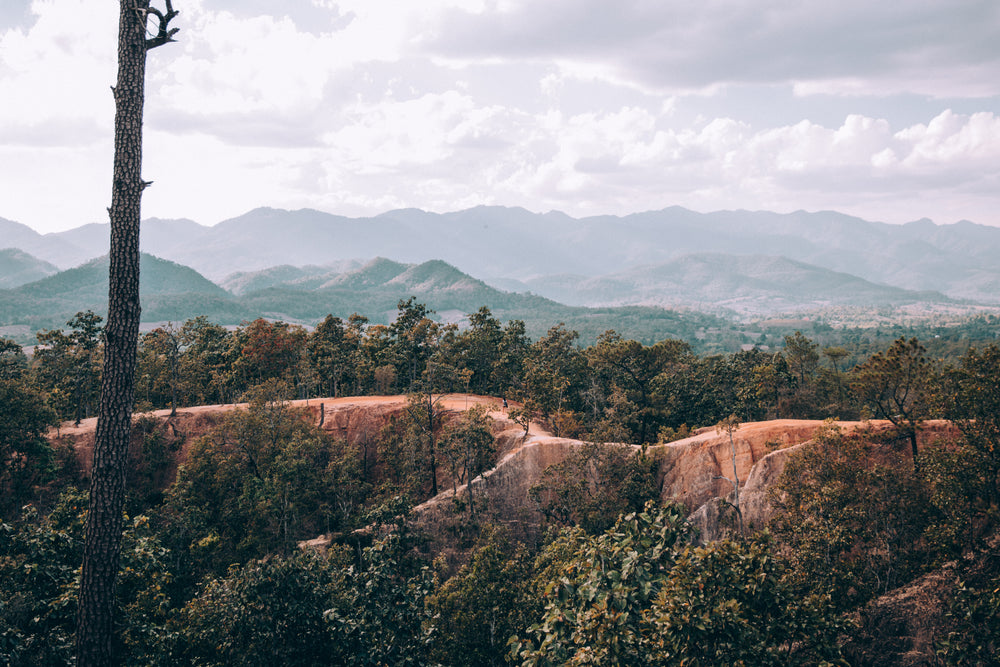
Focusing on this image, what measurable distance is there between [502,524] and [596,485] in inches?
202

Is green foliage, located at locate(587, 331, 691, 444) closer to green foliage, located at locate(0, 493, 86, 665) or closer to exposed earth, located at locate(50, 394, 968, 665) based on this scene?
exposed earth, located at locate(50, 394, 968, 665)

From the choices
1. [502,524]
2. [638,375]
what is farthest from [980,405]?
[638,375]

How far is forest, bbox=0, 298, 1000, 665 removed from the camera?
12969 millimetres

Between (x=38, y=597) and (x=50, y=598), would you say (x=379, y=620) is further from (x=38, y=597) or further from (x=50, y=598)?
(x=38, y=597)

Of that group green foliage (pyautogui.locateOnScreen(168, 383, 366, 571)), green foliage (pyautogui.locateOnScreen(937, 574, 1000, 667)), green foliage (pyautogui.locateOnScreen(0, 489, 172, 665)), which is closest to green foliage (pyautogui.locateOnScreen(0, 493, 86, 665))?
green foliage (pyautogui.locateOnScreen(0, 489, 172, 665))

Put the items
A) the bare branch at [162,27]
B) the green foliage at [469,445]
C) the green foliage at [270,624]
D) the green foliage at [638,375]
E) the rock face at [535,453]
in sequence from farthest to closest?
1. the green foliage at [638,375]
2. the green foliage at [469,445]
3. the rock face at [535,453]
4. the green foliage at [270,624]
5. the bare branch at [162,27]

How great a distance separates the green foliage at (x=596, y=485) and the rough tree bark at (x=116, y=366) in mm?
21025

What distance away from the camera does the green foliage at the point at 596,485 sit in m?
28.2

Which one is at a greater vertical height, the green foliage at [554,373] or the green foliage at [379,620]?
the green foliage at [554,373]

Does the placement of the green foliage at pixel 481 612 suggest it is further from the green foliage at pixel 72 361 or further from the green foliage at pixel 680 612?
the green foliage at pixel 72 361

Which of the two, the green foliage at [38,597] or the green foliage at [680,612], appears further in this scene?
the green foliage at [680,612]

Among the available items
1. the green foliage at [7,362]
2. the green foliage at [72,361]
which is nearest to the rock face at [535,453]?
the green foliage at [72,361]

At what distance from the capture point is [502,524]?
93.8 ft

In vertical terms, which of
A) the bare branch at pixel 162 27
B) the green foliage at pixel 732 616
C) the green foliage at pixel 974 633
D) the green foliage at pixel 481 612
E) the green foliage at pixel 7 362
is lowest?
the green foliage at pixel 481 612
